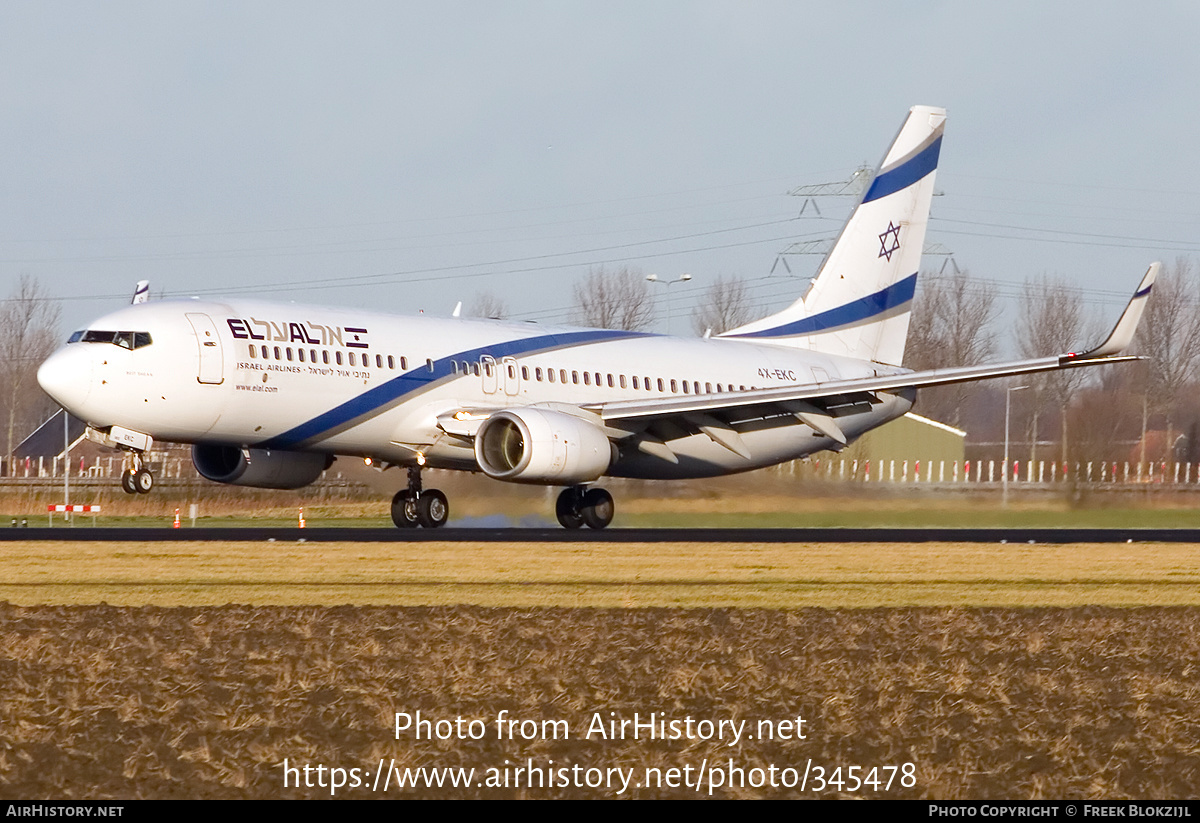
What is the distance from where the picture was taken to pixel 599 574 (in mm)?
19750

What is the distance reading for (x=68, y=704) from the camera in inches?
388

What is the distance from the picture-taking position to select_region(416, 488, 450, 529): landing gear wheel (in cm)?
3105

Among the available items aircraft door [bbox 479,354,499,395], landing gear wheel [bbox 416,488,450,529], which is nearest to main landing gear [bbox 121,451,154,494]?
landing gear wheel [bbox 416,488,450,529]

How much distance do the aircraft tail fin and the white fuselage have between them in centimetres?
240

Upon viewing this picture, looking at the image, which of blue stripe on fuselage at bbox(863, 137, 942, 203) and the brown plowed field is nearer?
the brown plowed field

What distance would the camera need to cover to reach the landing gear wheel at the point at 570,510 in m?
31.7

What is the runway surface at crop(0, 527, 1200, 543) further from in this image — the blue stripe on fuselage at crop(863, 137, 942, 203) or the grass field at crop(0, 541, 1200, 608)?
the blue stripe on fuselage at crop(863, 137, 942, 203)

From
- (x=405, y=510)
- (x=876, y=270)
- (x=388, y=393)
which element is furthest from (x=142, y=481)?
(x=876, y=270)

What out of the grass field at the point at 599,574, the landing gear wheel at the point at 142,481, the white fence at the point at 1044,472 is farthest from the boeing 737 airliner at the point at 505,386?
the grass field at the point at 599,574

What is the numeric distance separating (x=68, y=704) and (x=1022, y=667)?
21.1 feet

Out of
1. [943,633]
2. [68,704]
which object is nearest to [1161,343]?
[943,633]

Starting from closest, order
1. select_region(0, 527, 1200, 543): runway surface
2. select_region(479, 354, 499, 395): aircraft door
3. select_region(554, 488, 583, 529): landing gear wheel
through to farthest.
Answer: select_region(0, 527, 1200, 543): runway surface
select_region(479, 354, 499, 395): aircraft door
select_region(554, 488, 583, 529): landing gear wheel

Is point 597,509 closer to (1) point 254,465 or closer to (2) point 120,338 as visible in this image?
(1) point 254,465
